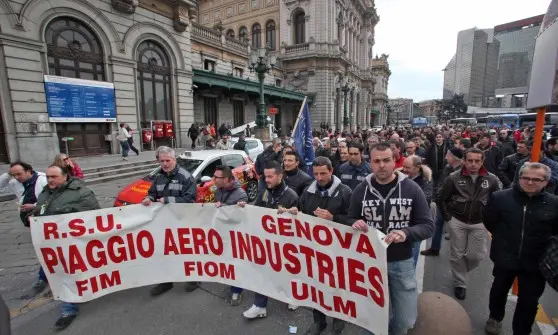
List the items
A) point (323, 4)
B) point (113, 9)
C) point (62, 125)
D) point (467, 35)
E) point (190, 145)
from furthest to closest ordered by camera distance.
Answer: point (467, 35) → point (323, 4) → point (190, 145) → point (113, 9) → point (62, 125)

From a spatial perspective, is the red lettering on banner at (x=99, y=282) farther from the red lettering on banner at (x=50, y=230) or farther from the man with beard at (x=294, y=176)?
the man with beard at (x=294, y=176)

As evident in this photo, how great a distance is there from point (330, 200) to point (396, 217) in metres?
0.68

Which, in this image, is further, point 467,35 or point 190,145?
point 467,35

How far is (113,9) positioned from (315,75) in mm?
26095

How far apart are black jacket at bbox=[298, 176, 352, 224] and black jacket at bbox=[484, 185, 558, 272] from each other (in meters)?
1.42

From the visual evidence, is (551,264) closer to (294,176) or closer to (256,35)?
(294,176)

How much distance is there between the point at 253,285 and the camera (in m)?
3.19

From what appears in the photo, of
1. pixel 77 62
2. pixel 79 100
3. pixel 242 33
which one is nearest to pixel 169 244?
pixel 79 100

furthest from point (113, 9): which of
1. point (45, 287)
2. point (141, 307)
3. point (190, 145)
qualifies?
point (141, 307)

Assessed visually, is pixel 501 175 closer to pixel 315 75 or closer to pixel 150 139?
pixel 150 139

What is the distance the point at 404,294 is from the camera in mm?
2393

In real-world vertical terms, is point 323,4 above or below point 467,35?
below

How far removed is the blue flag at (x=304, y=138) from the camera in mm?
6684

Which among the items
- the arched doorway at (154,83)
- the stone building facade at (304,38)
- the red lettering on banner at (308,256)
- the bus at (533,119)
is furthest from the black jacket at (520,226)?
the bus at (533,119)
